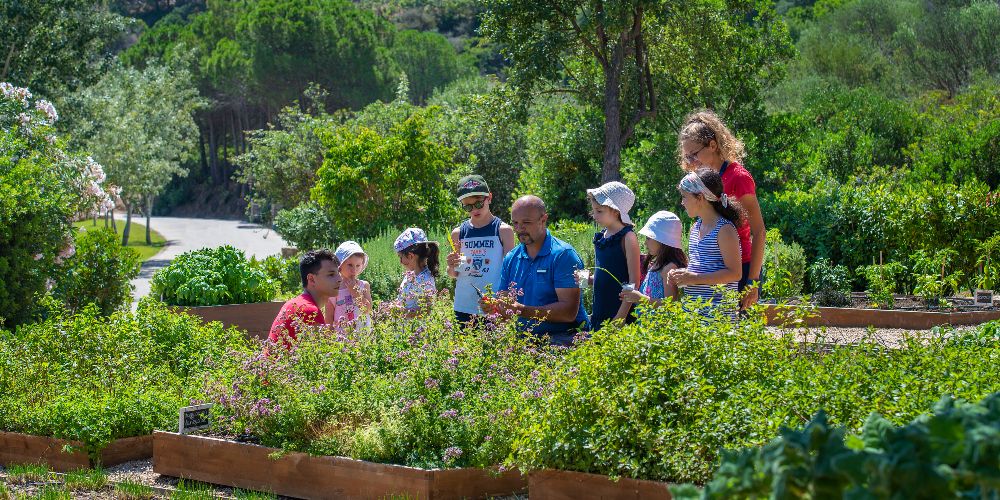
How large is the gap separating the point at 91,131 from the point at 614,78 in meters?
18.9

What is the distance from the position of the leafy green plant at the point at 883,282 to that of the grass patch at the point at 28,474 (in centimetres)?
857

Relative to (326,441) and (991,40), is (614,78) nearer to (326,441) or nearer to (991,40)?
(326,441)

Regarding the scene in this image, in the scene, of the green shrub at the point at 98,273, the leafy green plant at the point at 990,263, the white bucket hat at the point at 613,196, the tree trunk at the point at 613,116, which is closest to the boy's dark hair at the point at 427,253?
the white bucket hat at the point at 613,196

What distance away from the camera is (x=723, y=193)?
5.82m

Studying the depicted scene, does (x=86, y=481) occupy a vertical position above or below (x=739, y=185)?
below

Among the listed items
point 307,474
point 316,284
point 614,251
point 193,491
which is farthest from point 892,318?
point 193,491

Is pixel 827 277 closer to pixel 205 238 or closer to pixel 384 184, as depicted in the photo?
pixel 384 184

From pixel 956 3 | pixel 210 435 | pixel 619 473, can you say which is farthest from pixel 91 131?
pixel 956 3

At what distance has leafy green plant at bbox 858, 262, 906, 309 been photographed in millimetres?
11383

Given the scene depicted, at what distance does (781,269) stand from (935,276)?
5.30 feet

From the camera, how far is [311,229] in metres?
18.7

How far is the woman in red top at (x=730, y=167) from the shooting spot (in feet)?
20.0

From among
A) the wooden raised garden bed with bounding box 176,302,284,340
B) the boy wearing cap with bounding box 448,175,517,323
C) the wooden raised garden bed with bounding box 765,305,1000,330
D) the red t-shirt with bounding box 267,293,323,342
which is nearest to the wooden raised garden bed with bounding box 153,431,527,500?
the red t-shirt with bounding box 267,293,323,342

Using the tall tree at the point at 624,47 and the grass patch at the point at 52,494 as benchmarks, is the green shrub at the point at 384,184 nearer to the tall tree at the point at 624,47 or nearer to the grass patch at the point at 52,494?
the tall tree at the point at 624,47
